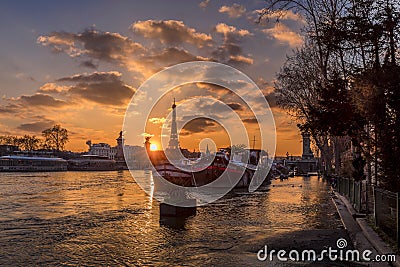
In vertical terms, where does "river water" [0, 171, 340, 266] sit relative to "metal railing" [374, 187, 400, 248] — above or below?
below

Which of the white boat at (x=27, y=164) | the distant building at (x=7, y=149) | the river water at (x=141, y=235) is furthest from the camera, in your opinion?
the distant building at (x=7, y=149)

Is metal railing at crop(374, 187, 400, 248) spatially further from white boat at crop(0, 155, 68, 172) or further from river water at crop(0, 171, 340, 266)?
white boat at crop(0, 155, 68, 172)

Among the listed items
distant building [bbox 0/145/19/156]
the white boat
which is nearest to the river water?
the white boat

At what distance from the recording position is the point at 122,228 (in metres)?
18.7

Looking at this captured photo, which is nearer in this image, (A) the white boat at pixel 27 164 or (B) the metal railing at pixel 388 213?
(B) the metal railing at pixel 388 213

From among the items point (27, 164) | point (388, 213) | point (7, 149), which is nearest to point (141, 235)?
point (388, 213)

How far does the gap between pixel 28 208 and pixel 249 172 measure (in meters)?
42.4

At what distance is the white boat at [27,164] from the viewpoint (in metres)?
151

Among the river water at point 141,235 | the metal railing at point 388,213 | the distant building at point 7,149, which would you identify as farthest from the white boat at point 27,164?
the metal railing at point 388,213

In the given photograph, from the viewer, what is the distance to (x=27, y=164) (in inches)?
6294

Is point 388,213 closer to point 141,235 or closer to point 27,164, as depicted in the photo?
point 141,235

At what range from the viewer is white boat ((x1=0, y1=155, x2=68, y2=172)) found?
495 ft

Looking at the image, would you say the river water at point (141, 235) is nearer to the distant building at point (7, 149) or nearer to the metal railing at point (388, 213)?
the metal railing at point (388, 213)

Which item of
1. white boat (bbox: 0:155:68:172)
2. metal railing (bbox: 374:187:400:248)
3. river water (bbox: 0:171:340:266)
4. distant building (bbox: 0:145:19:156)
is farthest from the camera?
distant building (bbox: 0:145:19:156)
